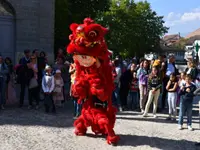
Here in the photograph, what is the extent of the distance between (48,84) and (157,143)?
4016mm

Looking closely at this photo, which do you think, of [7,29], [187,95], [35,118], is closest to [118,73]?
[187,95]

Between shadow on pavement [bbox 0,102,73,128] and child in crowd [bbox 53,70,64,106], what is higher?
child in crowd [bbox 53,70,64,106]

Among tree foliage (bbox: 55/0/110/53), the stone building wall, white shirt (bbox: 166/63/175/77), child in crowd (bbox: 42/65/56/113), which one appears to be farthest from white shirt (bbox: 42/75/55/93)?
tree foliage (bbox: 55/0/110/53)

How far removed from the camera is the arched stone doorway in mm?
13984

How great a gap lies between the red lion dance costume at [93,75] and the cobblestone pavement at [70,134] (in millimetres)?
461

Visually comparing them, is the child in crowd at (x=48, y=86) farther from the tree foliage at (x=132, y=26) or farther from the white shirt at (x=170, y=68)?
the tree foliage at (x=132, y=26)

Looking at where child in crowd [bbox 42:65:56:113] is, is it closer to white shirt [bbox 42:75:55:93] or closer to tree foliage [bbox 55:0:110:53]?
white shirt [bbox 42:75:55:93]

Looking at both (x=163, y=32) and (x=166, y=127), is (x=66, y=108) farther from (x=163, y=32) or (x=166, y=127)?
(x=163, y=32)

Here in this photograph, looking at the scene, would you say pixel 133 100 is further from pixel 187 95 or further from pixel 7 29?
pixel 7 29

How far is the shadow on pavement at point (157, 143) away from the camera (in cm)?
770

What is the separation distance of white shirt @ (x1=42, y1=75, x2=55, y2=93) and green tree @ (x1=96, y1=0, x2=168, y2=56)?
34280mm

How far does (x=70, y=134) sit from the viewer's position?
27.1 feet

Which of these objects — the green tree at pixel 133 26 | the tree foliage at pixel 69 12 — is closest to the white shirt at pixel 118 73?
the tree foliage at pixel 69 12

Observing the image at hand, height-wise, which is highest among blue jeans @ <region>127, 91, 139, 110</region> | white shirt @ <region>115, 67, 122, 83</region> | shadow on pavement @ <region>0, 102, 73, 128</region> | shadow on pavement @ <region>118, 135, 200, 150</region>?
white shirt @ <region>115, 67, 122, 83</region>
